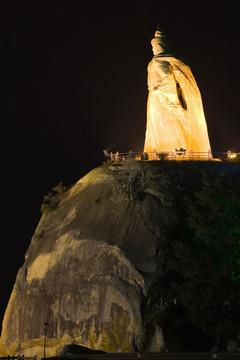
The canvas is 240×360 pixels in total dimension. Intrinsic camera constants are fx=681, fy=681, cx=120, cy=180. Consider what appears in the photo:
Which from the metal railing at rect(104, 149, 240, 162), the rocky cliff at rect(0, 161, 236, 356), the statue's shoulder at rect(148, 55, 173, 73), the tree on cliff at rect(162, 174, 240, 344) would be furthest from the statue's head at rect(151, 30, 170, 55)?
the tree on cliff at rect(162, 174, 240, 344)

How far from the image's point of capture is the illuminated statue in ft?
195

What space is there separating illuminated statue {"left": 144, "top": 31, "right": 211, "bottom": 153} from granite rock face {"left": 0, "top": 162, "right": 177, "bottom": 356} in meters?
6.60

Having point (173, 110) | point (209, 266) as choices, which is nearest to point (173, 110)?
point (173, 110)

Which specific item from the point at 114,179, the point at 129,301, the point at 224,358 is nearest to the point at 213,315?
the point at 129,301

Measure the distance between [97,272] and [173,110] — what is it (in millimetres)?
18637

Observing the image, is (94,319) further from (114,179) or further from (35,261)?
(114,179)

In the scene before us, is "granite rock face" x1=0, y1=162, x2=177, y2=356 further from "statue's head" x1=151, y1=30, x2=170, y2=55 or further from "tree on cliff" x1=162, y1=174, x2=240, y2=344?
"statue's head" x1=151, y1=30, x2=170, y2=55

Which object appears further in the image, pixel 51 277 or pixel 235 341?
pixel 51 277

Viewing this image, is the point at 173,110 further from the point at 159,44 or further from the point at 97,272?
the point at 97,272

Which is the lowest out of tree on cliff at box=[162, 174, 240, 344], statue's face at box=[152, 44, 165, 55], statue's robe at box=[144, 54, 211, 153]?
tree on cliff at box=[162, 174, 240, 344]

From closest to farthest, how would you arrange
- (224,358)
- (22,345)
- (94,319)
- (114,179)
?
(224,358)
(94,319)
(22,345)
(114,179)

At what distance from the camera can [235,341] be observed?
1709 inches

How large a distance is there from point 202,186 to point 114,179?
701 cm

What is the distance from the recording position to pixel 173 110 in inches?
2355
